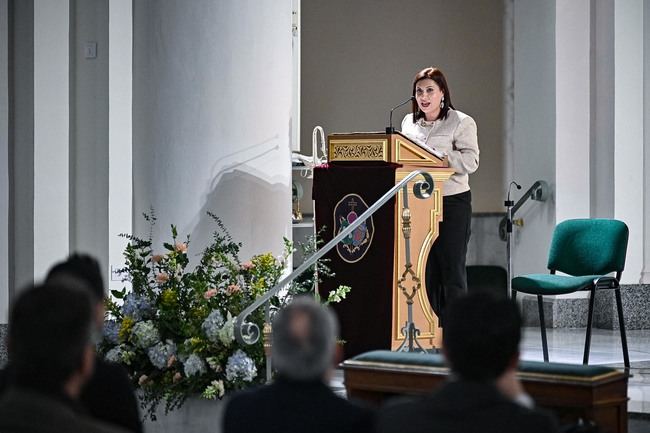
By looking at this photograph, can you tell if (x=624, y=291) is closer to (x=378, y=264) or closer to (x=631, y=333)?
(x=631, y=333)

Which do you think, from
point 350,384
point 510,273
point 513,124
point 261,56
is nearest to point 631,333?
point 510,273

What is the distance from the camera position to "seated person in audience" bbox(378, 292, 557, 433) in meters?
2.59

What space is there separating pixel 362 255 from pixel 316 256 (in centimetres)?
66

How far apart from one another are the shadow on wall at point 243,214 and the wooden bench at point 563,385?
2.32m

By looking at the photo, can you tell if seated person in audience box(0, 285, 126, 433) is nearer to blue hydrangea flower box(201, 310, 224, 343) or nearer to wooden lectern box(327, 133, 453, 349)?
blue hydrangea flower box(201, 310, 224, 343)

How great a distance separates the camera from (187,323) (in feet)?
19.0

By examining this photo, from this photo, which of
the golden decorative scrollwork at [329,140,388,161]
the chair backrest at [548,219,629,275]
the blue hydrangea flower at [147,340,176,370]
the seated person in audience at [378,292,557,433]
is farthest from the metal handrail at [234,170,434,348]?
the seated person in audience at [378,292,557,433]

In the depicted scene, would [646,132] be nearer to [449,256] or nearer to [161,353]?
[449,256]

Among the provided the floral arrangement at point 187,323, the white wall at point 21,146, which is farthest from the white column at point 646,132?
the white wall at point 21,146

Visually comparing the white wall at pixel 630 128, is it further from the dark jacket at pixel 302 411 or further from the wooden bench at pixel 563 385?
the dark jacket at pixel 302 411

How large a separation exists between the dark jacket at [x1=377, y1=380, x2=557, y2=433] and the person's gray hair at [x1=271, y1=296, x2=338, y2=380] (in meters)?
0.23

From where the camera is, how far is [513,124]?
10516 millimetres

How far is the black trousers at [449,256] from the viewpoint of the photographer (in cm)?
696

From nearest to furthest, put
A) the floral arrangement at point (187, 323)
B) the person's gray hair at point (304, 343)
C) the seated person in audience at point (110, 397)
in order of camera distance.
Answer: the person's gray hair at point (304, 343) < the seated person in audience at point (110, 397) < the floral arrangement at point (187, 323)
